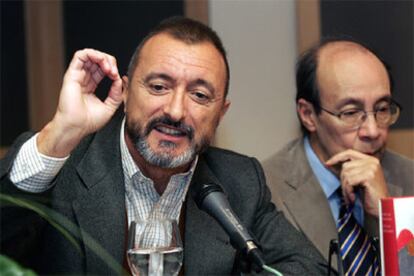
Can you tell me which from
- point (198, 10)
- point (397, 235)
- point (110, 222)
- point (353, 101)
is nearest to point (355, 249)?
point (397, 235)

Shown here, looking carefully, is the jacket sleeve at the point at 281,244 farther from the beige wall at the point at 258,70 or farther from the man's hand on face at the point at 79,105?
the beige wall at the point at 258,70

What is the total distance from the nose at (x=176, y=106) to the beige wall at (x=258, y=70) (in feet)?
3.57

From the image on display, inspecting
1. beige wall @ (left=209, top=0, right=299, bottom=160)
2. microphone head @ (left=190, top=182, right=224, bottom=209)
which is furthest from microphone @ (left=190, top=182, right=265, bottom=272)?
beige wall @ (left=209, top=0, right=299, bottom=160)

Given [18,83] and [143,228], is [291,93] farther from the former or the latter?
[143,228]

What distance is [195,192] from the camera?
118 centimetres

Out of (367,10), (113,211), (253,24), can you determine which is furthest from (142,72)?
(367,10)

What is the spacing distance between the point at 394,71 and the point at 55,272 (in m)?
1.89

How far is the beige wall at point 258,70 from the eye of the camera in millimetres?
2691

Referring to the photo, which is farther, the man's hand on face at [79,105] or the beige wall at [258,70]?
the beige wall at [258,70]

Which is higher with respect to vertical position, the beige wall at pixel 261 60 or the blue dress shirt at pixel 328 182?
the beige wall at pixel 261 60

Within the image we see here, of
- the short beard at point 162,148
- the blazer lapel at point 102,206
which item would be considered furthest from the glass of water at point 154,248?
the short beard at point 162,148

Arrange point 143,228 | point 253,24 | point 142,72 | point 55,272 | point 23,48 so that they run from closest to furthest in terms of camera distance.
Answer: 1. point 143,228
2. point 55,272
3. point 142,72
4. point 253,24
5. point 23,48

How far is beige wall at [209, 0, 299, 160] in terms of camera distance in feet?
8.83

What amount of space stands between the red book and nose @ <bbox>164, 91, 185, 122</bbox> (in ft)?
1.86
